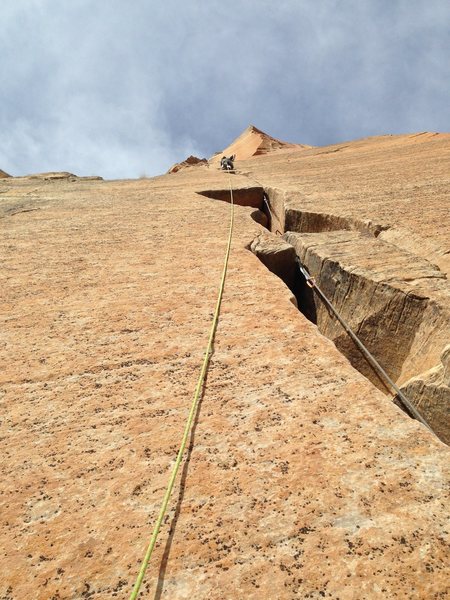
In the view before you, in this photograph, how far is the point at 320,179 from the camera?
22.8ft

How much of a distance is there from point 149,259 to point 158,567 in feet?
9.38

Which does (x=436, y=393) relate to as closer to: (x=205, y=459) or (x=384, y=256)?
(x=205, y=459)

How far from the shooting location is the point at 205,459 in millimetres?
1764

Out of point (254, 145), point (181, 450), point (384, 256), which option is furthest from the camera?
point (254, 145)

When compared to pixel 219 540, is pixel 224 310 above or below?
above

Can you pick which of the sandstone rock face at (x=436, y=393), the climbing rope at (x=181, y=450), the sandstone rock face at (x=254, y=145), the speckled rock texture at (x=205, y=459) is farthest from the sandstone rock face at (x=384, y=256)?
the sandstone rock face at (x=254, y=145)

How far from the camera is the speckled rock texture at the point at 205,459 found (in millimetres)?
1361

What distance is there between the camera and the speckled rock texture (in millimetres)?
1361

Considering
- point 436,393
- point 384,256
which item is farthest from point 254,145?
point 436,393

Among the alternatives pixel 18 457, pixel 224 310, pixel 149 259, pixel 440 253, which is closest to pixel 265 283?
pixel 224 310

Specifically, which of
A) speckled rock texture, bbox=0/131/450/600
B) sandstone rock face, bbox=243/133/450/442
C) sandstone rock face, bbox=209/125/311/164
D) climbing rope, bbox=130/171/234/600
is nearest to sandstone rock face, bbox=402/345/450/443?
sandstone rock face, bbox=243/133/450/442

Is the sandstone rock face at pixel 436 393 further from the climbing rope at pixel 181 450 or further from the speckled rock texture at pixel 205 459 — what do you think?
the climbing rope at pixel 181 450

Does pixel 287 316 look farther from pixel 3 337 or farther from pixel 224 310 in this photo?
pixel 3 337

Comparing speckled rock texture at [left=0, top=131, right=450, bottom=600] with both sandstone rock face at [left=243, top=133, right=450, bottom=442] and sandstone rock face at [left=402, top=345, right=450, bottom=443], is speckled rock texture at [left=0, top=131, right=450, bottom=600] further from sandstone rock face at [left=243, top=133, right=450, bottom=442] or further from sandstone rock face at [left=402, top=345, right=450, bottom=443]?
sandstone rock face at [left=243, top=133, right=450, bottom=442]
